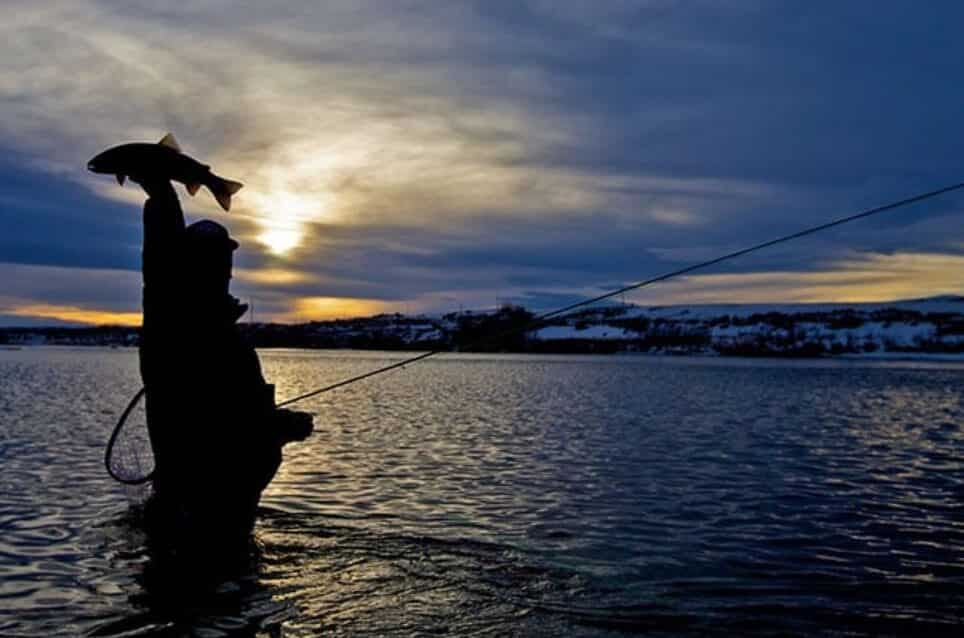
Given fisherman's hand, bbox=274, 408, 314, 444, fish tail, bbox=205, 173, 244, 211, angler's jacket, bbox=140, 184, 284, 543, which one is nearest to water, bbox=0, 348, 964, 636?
angler's jacket, bbox=140, 184, 284, 543

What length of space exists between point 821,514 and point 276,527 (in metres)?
10.3

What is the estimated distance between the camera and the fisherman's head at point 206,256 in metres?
12.5

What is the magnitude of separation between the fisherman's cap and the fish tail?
1.43ft

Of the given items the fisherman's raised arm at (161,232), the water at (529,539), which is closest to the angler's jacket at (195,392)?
the fisherman's raised arm at (161,232)

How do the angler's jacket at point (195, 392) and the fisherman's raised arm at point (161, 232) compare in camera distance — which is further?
the angler's jacket at point (195, 392)

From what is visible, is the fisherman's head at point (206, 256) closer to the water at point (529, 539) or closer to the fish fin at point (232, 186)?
the fish fin at point (232, 186)

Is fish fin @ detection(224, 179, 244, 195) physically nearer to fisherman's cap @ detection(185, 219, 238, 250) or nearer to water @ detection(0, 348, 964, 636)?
fisherman's cap @ detection(185, 219, 238, 250)

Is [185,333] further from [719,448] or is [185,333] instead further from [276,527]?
[719,448]

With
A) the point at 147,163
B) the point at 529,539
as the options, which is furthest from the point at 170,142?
the point at 529,539

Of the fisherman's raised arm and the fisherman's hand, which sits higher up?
the fisherman's raised arm

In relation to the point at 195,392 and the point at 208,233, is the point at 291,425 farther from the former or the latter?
the point at 208,233

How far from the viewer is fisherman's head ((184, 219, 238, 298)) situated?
12.5 m

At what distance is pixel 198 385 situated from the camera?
1261 centimetres

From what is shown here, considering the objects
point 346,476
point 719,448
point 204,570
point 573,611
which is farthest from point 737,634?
point 719,448
